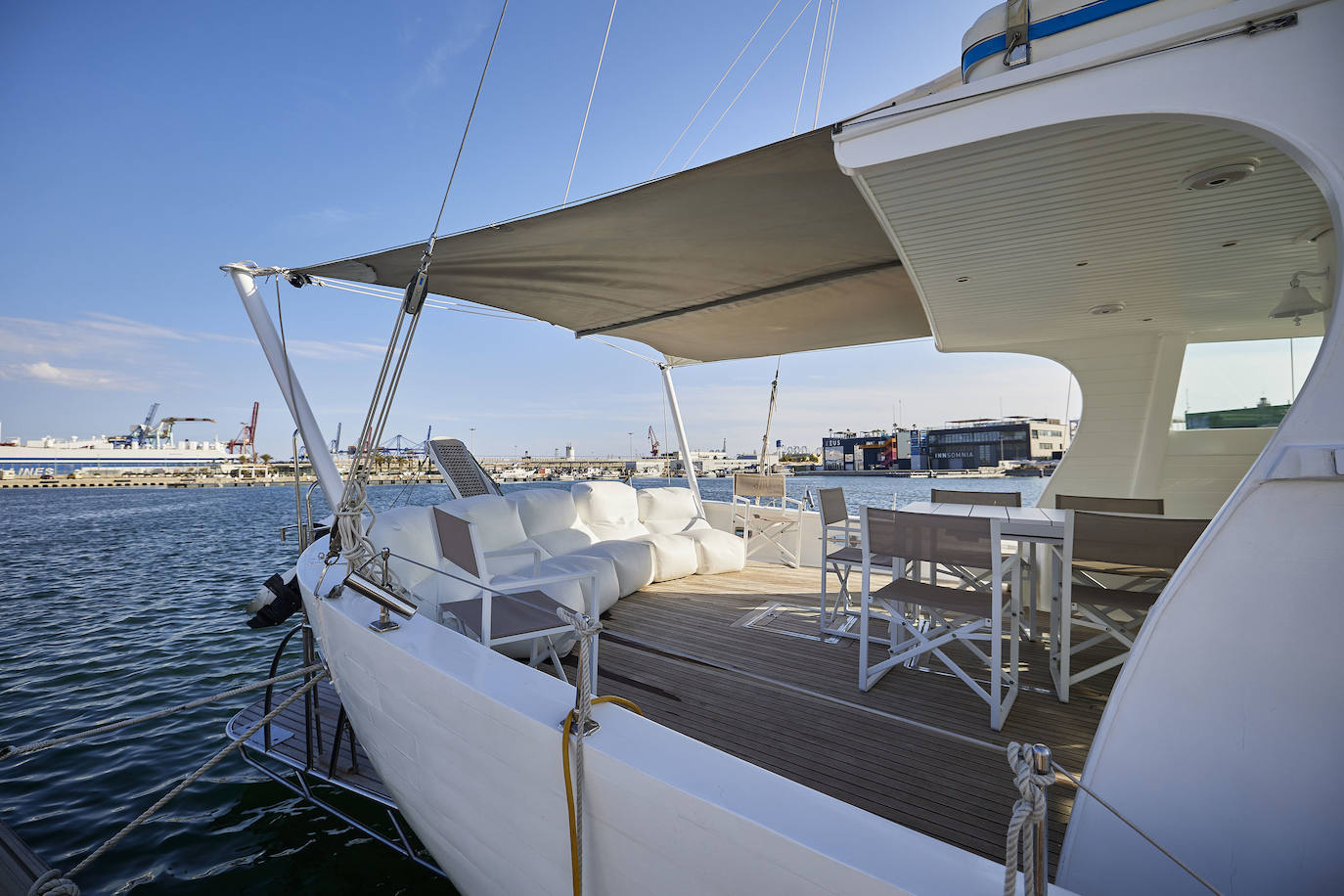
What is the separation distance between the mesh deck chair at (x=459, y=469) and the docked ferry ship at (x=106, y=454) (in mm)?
71467

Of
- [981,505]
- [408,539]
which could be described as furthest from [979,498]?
[408,539]

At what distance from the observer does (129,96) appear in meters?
13.8

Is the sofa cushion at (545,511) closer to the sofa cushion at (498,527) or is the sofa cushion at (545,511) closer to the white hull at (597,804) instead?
the sofa cushion at (498,527)

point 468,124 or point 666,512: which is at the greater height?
point 468,124

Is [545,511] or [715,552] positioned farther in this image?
[715,552]

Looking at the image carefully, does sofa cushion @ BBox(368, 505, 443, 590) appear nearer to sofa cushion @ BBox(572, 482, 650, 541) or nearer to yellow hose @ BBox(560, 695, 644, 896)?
sofa cushion @ BBox(572, 482, 650, 541)

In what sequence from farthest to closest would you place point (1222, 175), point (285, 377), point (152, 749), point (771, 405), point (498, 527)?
1. point (771, 405)
2. point (498, 527)
3. point (152, 749)
4. point (285, 377)
5. point (1222, 175)

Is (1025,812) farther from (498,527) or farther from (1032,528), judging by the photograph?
(498,527)

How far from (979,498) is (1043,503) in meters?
0.91

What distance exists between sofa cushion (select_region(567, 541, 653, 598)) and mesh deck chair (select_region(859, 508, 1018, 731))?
6.60ft

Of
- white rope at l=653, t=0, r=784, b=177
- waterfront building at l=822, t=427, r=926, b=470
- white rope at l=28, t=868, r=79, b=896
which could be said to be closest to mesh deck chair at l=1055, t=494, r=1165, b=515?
white rope at l=653, t=0, r=784, b=177

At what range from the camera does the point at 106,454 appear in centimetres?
5628

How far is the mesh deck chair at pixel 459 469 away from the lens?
18.4ft

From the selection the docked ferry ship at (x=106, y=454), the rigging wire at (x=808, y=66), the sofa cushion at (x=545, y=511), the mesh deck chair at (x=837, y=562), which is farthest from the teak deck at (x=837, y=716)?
the docked ferry ship at (x=106, y=454)
